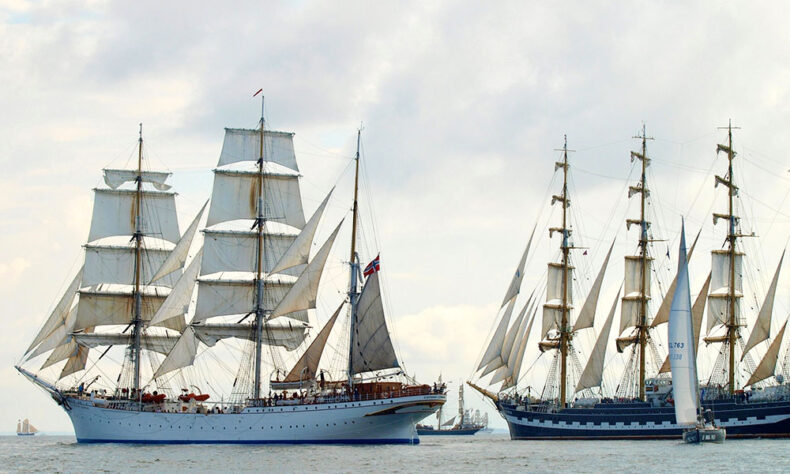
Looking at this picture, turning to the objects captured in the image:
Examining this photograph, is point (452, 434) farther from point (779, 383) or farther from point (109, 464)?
point (109, 464)

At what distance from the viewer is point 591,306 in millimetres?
95062

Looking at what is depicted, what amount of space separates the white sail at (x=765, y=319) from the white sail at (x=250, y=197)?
3582 centimetres

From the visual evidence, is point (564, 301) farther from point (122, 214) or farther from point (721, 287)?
point (122, 214)

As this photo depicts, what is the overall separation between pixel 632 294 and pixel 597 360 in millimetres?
7840

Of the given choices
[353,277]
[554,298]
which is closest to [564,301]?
[554,298]

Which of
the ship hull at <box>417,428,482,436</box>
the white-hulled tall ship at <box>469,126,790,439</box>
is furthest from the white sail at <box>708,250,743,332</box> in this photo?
the ship hull at <box>417,428,482,436</box>

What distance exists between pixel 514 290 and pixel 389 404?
17.6 meters

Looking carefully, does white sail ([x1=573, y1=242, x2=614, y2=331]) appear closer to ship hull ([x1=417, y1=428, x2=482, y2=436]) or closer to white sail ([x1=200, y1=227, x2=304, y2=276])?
white sail ([x1=200, y1=227, x2=304, y2=276])

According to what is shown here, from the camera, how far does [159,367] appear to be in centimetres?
9175

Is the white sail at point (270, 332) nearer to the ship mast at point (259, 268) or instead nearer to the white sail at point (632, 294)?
the ship mast at point (259, 268)

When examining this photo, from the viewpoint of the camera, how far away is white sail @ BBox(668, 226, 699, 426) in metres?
78.1

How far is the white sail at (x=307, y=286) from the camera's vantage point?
84938 mm

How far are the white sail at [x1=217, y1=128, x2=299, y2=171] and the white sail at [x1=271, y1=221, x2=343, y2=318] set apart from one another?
11317 millimetres

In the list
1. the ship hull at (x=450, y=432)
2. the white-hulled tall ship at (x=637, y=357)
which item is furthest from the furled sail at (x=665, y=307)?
the ship hull at (x=450, y=432)
